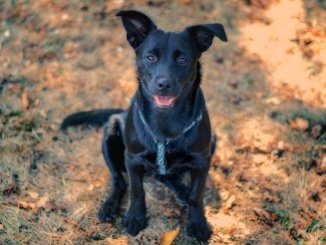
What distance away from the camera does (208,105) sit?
18.6 ft

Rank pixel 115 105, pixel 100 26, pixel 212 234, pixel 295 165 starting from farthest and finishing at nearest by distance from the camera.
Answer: pixel 100 26 < pixel 115 105 < pixel 295 165 < pixel 212 234

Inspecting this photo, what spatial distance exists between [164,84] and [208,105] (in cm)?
231

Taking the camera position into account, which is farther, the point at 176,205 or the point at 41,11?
the point at 41,11

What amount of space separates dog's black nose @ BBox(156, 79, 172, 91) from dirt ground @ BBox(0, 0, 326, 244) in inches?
59.2

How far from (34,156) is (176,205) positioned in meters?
1.68

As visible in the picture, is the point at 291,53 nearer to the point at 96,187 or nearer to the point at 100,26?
the point at 100,26

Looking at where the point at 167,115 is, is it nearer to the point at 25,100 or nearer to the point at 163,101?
the point at 163,101

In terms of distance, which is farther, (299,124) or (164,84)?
(299,124)

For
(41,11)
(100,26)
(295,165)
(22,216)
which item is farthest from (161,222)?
(41,11)

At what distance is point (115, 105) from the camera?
18.7ft

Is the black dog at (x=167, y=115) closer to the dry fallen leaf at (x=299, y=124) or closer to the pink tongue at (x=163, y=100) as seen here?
the pink tongue at (x=163, y=100)

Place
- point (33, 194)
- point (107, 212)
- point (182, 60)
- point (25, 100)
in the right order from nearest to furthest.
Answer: point (182, 60) → point (107, 212) → point (33, 194) → point (25, 100)

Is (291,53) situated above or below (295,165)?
above

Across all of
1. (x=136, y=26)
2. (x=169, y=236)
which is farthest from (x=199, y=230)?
(x=136, y=26)
